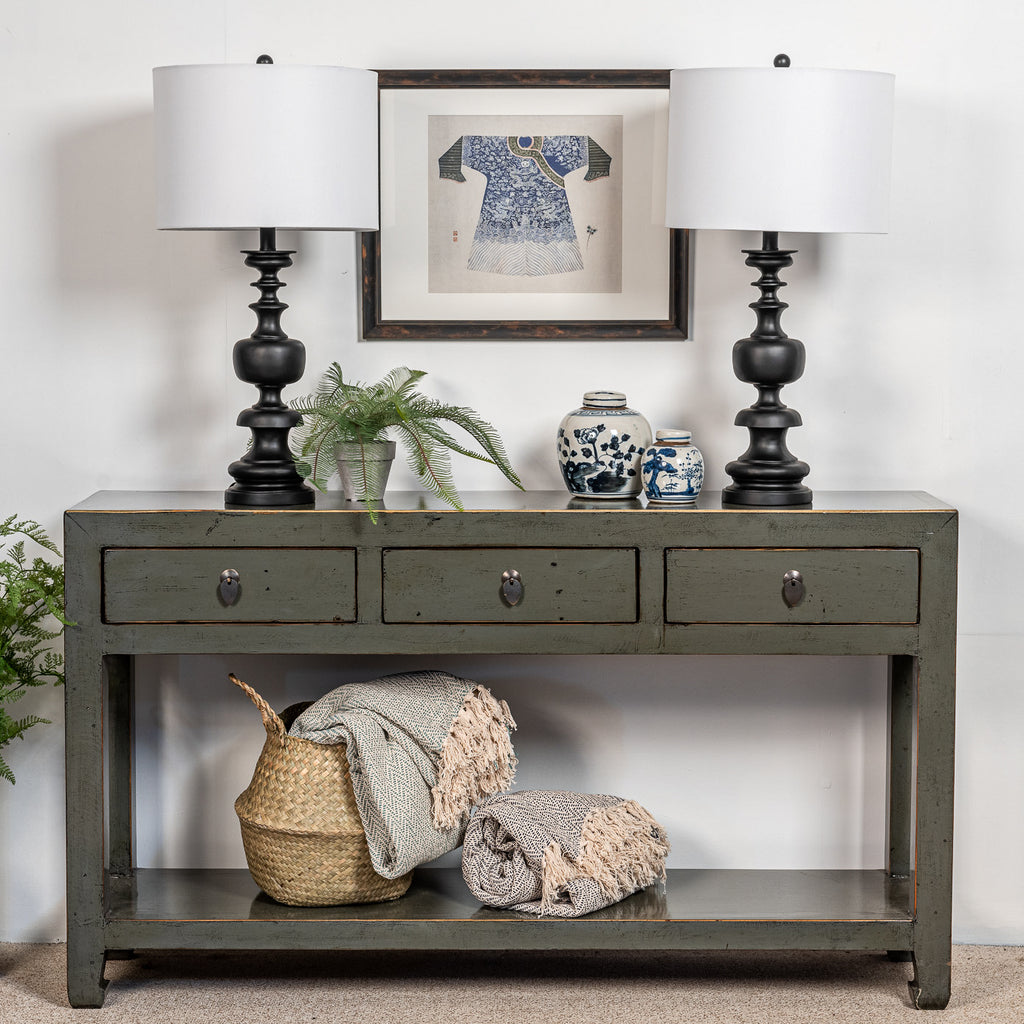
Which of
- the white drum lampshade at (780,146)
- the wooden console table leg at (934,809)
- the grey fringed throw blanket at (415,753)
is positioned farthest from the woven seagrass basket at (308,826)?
the white drum lampshade at (780,146)

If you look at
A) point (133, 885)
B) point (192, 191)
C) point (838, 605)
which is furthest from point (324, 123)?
point (133, 885)

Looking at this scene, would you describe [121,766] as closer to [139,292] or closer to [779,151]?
[139,292]

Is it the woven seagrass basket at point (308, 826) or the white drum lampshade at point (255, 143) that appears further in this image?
the woven seagrass basket at point (308, 826)

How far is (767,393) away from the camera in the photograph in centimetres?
224

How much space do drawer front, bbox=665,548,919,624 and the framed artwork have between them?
0.53m

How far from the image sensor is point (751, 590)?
2.11m

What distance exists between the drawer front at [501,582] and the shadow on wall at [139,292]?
1.90ft

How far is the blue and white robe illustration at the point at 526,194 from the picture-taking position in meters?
2.40

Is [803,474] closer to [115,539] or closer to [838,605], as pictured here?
[838,605]

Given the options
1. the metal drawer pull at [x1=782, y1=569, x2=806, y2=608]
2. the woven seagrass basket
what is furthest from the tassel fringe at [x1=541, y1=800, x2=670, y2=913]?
the metal drawer pull at [x1=782, y1=569, x2=806, y2=608]

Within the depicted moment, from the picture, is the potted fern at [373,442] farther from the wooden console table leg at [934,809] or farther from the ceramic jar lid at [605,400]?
the wooden console table leg at [934,809]

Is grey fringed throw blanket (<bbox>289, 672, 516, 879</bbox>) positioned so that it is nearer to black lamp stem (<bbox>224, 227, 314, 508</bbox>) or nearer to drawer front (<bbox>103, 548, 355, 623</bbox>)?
drawer front (<bbox>103, 548, 355, 623</bbox>)

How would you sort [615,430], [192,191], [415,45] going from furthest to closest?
1. [415,45]
2. [615,430]
3. [192,191]

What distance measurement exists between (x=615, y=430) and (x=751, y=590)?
1.21 ft
